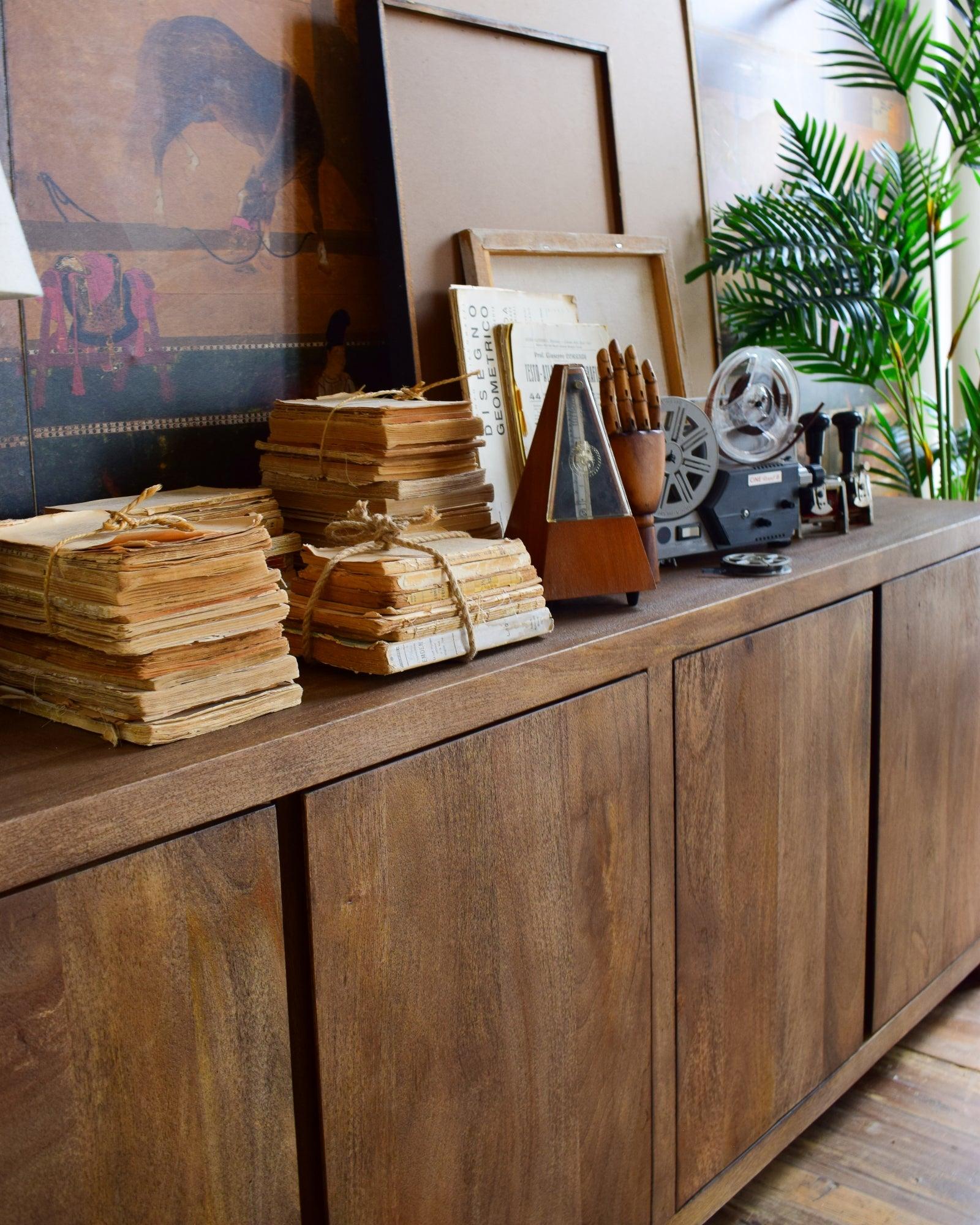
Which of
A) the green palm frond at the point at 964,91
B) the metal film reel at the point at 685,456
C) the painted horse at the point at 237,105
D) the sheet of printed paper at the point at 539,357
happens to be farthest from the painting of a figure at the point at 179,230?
the green palm frond at the point at 964,91

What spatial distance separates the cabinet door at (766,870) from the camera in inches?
60.4

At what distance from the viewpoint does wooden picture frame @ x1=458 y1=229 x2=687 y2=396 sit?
1777 mm

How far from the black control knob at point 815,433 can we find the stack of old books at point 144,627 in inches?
46.4

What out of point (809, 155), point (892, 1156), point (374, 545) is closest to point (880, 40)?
point (809, 155)

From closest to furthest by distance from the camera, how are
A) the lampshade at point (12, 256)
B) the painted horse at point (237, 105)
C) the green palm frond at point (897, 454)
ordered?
the lampshade at point (12, 256), the painted horse at point (237, 105), the green palm frond at point (897, 454)

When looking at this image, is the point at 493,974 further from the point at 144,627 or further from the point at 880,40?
the point at 880,40

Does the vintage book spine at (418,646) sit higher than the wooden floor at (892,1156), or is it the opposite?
the vintage book spine at (418,646)

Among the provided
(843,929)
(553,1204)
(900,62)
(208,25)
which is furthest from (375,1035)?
(900,62)

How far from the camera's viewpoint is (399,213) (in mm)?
1677

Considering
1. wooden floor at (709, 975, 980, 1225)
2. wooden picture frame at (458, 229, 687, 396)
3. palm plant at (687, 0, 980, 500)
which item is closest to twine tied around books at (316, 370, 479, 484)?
wooden picture frame at (458, 229, 687, 396)

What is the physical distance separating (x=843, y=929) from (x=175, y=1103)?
48.7 inches

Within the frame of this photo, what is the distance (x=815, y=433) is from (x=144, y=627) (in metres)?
1.40

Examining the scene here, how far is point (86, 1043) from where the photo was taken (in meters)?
0.90

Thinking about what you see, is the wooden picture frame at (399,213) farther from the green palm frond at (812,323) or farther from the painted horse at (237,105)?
the green palm frond at (812,323)
